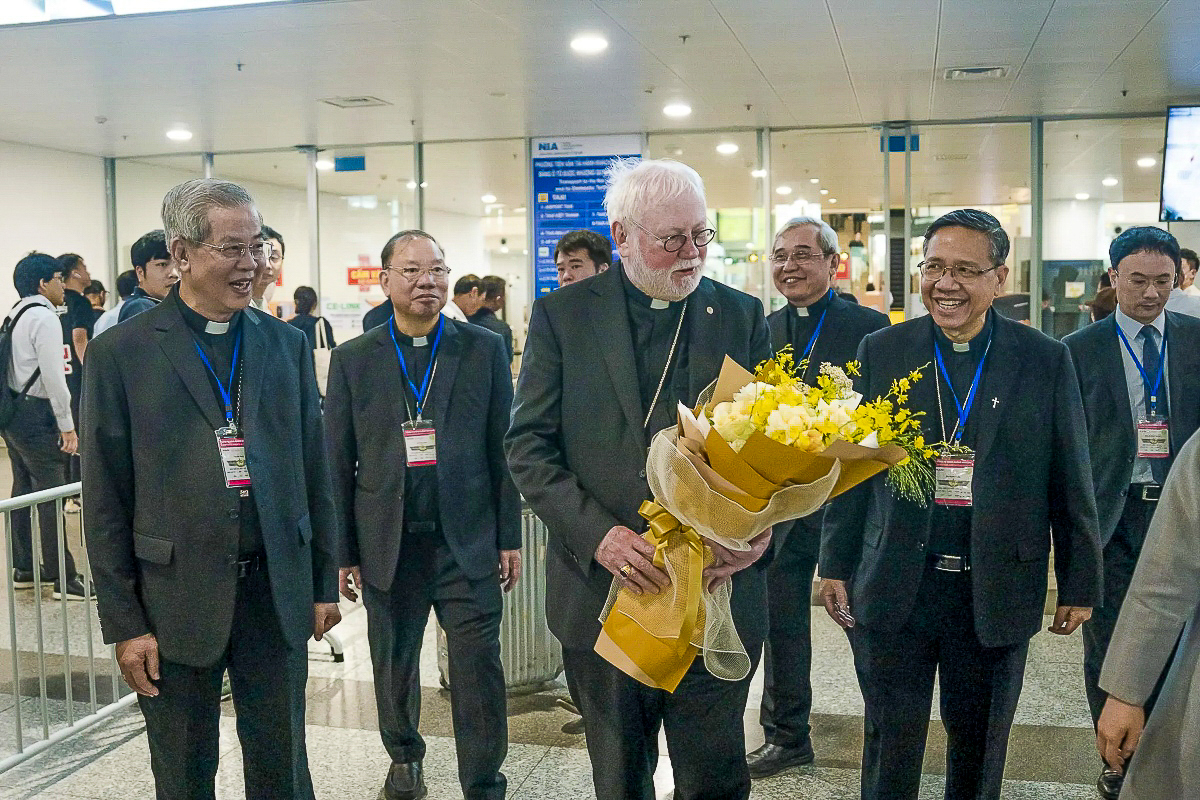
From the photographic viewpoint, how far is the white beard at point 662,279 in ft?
7.81

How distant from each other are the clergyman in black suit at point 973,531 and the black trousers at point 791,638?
104cm

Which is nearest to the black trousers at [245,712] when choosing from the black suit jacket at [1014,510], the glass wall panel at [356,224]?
the black suit jacket at [1014,510]

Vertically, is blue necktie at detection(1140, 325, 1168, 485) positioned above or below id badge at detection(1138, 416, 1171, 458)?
above

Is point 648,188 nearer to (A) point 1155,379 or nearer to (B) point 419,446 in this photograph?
(B) point 419,446

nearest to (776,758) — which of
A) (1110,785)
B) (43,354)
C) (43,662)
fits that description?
(1110,785)

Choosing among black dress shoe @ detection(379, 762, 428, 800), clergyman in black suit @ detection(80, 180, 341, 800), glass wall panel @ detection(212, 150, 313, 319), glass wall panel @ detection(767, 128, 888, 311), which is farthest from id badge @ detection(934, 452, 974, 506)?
glass wall panel @ detection(212, 150, 313, 319)

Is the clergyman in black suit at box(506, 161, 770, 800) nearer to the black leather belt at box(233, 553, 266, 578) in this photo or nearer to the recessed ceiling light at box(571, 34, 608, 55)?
the black leather belt at box(233, 553, 266, 578)

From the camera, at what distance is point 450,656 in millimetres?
3400

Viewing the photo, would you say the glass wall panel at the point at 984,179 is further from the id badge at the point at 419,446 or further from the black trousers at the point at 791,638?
the id badge at the point at 419,446

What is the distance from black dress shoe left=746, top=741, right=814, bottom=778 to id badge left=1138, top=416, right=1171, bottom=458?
1554 mm

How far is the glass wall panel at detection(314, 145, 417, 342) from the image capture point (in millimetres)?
12805

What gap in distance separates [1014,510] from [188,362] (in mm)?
2011

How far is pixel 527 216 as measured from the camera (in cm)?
1202

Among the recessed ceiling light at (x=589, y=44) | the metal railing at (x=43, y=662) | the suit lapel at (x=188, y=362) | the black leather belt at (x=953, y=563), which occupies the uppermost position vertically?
the recessed ceiling light at (x=589, y=44)
